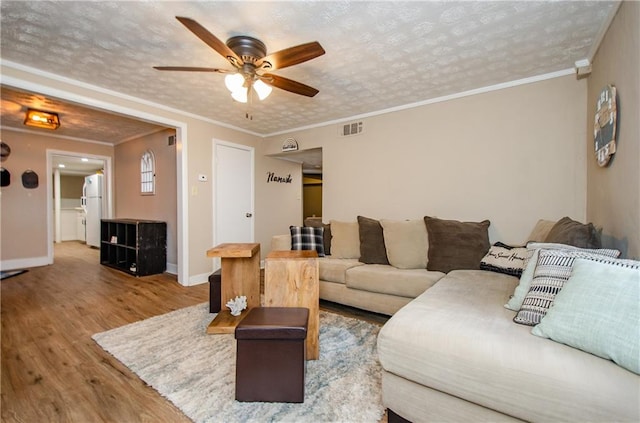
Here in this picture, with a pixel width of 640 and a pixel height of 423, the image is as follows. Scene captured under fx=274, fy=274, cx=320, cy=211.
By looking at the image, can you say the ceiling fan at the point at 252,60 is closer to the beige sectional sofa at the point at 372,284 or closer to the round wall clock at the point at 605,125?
the beige sectional sofa at the point at 372,284

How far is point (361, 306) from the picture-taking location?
9.06 ft

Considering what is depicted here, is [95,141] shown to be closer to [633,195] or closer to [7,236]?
[7,236]

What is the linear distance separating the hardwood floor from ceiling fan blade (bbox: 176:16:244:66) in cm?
210

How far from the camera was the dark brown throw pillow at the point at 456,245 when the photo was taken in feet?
8.41

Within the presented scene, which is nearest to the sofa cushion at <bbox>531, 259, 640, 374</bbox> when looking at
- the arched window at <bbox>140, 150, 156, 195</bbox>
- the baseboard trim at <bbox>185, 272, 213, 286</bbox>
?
the baseboard trim at <bbox>185, 272, 213, 286</bbox>

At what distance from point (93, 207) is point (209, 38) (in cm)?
744

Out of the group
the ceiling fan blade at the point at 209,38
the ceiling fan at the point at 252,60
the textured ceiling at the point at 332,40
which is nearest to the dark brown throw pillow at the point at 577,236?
the textured ceiling at the point at 332,40

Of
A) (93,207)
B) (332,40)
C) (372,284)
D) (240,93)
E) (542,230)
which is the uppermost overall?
(332,40)

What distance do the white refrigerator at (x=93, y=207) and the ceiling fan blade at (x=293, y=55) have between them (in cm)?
647

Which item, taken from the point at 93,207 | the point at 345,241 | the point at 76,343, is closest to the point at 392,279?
the point at 345,241

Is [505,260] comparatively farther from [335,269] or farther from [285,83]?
[285,83]

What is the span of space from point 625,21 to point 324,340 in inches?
113

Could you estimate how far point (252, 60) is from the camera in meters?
2.11

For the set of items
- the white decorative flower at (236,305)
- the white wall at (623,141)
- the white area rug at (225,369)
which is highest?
the white wall at (623,141)
